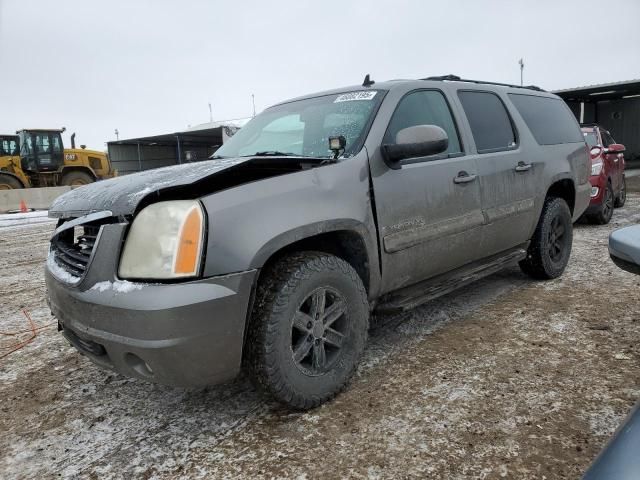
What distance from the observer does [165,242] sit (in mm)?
1945

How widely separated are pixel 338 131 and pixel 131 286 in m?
1.54

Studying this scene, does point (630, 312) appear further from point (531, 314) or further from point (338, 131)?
point (338, 131)

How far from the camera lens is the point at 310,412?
2.37m

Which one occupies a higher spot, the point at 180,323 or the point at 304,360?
the point at 180,323

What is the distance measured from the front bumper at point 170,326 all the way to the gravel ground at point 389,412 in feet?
1.31

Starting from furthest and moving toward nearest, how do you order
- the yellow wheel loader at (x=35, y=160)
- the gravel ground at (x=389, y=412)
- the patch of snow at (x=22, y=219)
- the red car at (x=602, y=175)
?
the yellow wheel loader at (x=35, y=160) → the patch of snow at (x=22, y=219) → the red car at (x=602, y=175) → the gravel ground at (x=389, y=412)

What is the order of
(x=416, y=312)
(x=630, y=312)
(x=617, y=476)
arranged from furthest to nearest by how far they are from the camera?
(x=416, y=312), (x=630, y=312), (x=617, y=476)

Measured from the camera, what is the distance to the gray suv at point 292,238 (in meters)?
1.94

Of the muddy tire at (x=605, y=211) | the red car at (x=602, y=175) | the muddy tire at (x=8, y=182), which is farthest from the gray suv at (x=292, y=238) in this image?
the muddy tire at (x=8, y=182)

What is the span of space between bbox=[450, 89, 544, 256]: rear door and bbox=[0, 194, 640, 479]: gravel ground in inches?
25.4

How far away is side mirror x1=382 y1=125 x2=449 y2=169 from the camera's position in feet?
8.62

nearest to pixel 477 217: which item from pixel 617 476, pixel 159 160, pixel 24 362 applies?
pixel 617 476

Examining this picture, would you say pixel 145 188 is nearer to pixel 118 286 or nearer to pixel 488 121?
pixel 118 286

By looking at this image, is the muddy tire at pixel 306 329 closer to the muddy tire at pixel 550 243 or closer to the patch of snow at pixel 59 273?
the patch of snow at pixel 59 273
